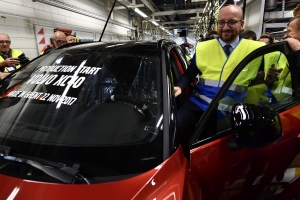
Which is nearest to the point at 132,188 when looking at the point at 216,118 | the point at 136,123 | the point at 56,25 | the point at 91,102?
the point at 136,123

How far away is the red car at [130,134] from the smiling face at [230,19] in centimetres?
39

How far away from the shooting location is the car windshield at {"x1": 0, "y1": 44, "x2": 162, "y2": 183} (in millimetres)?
796

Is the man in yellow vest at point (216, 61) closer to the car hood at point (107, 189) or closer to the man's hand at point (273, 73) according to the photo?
the man's hand at point (273, 73)

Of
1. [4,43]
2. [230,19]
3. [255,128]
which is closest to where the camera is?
[255,128]

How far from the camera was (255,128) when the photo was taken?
87 centimetres

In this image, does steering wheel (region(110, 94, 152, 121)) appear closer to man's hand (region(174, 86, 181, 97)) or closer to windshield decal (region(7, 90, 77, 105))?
windshield decal (region(7, 90, 77, 105))

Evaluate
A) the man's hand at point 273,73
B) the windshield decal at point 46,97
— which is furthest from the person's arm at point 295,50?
the windshield decal at point 46,97

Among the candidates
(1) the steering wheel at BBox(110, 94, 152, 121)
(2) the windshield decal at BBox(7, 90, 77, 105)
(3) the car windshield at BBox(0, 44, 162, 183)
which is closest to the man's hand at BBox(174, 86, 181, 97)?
(3) the car windshield at BBox(0, 44, 162, 183)

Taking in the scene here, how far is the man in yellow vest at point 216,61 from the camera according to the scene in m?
1.58

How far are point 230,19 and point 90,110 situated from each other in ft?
4.27

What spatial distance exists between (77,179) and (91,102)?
17.6 inches

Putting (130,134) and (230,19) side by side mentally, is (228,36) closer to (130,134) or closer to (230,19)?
(230,19)

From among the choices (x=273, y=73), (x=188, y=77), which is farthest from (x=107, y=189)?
(x=273, y=73)

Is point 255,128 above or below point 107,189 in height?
above
